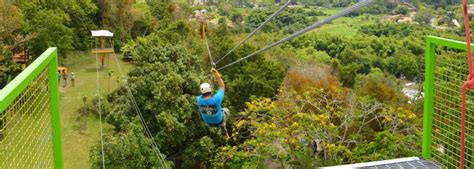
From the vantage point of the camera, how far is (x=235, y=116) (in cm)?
1403

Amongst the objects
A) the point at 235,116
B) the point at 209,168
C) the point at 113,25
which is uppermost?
the point at 113,25

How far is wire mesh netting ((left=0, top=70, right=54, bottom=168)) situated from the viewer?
6.41 feet

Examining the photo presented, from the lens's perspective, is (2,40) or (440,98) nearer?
(440,98)

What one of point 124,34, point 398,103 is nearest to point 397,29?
point 124,34

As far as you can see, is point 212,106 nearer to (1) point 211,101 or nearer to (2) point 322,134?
(1) point 211,101

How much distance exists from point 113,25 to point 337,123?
16.2 m

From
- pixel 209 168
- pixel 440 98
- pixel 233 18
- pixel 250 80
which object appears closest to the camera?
pixel 440 98

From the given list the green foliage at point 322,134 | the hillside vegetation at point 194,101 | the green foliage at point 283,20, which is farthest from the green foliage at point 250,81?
the green foliage at point 283,20

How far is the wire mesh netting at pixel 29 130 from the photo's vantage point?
6.41 feet

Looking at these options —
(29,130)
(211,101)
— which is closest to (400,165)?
(211,101)

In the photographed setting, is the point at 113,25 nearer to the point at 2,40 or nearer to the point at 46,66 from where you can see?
the point at 2,40

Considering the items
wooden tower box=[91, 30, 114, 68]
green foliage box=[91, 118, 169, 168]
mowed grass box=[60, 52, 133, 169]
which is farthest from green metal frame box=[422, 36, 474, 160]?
wooden tower box=[91, 30, 114, 68]

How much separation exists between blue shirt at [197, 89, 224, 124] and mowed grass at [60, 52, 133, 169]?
6.78m

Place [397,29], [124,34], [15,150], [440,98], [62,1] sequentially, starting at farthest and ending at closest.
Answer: [397,29]
[124,34]
[62,1]
[440,98]
[15,150]
